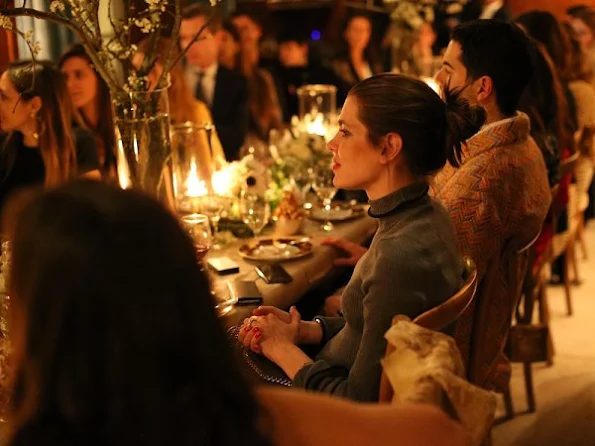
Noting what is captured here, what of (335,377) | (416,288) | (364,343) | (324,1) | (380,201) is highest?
(324,1)

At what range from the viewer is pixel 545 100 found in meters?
2.90

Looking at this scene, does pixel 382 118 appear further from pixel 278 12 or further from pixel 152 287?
pixel 278 12

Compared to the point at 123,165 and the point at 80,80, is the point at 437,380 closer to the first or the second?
the point at 123,165

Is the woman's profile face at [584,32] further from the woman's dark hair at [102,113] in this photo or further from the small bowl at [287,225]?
the small bowl at [287,225]

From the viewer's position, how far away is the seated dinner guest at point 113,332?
788mm

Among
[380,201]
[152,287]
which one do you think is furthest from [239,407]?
[380,201]

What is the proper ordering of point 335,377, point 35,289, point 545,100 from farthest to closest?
point 545,100 < point 335,377 < point 35,289

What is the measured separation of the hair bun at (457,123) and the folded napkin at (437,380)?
62 cm

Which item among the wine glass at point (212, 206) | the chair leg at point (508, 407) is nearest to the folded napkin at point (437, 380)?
the wine glass at point (212, 206)

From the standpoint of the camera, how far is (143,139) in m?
2.26

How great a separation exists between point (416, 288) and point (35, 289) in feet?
2.87

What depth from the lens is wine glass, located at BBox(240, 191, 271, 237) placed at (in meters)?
2.45

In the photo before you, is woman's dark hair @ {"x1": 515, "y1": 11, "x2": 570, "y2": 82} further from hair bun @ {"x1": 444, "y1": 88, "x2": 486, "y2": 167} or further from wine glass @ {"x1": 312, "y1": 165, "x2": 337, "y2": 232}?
hair bun @ {"x1": 444, "y1": 88, "x2": 486, "y2": 167}

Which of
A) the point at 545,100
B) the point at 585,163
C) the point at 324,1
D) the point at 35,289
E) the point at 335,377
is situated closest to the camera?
the point at 35,289
